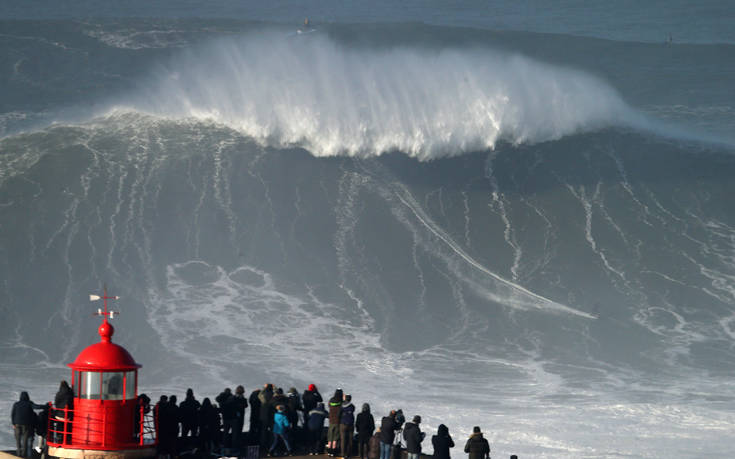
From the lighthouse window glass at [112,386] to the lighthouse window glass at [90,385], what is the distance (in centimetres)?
5

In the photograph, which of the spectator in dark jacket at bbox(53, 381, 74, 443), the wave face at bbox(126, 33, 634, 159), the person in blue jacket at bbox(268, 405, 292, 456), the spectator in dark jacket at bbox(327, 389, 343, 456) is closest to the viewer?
the spectator in dark jacket at bbox(53, 381, 74, 443)

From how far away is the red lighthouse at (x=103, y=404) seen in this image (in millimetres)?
10758

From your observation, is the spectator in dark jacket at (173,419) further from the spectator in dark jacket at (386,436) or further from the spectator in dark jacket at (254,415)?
the spectator in dark jacket at (386,436)

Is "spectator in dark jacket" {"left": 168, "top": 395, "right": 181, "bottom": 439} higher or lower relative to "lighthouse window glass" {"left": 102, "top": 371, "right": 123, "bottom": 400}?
lower

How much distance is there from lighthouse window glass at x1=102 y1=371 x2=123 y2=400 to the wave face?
72.8ft

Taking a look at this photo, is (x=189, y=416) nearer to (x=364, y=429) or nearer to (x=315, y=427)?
(x=315, y=427)

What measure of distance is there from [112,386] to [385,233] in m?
17.9

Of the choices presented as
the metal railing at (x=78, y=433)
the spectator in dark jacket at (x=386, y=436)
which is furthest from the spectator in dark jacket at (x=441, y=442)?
the metal railing at (x=78, y=433)

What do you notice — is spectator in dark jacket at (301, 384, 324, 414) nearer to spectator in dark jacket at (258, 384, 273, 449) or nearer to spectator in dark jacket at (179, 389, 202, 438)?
spectator in dark jacket at (258, 384, 273, 449)

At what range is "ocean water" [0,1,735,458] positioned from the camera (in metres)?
21.1

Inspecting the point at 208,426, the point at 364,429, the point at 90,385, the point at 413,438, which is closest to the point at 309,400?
the point at 364,429

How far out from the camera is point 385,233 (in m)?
28.5

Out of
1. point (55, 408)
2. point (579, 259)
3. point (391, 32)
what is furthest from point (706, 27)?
point (55, 408)

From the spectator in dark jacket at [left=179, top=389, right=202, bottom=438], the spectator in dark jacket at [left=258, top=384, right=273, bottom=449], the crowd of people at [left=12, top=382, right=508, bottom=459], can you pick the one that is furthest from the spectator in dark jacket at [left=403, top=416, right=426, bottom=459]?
the spectator in dark jacket at [left=179, top=389, right=202, bottom=438]
